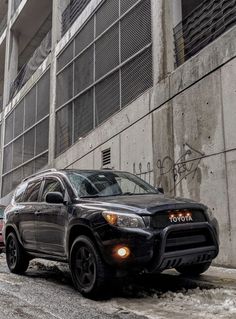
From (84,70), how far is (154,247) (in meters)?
11.6

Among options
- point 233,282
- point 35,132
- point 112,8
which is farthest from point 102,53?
point 233,282

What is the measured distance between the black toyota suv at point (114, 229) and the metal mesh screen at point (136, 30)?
18.9ft

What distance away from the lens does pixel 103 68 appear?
14.6 meters

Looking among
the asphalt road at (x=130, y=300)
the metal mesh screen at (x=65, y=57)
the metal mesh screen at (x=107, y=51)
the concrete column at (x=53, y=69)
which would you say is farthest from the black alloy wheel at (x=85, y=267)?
the metal mesh screen at (x=65, y=57)

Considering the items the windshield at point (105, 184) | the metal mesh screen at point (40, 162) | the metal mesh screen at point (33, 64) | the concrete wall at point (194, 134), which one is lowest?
the windshield at point (105, 184)

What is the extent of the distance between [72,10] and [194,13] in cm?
909

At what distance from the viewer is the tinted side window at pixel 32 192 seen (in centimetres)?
814

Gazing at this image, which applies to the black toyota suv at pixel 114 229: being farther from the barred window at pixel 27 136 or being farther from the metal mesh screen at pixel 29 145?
the metal mesh screen at pixel 29 145

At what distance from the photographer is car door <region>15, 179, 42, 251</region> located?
7.75m

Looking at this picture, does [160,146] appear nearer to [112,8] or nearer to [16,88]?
[112,8]

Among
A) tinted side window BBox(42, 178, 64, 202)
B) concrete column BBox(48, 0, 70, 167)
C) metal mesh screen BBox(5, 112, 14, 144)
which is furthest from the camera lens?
metal mesh screen BBox(5, 112, 14, 144)

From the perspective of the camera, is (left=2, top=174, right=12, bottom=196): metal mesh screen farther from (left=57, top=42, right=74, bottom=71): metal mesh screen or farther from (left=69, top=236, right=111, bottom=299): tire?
(left=69, top=236, right=111, bottom=299): tire

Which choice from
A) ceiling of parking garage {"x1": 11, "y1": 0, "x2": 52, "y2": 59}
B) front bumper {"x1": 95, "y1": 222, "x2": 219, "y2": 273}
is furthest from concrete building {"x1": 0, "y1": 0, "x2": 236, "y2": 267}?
ceiling of parking garage {"x1": 11, "y1": 0, "x2": 52, "y2": 59}

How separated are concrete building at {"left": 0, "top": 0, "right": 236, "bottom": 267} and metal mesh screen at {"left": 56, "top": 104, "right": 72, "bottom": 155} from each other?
0.16 ft
